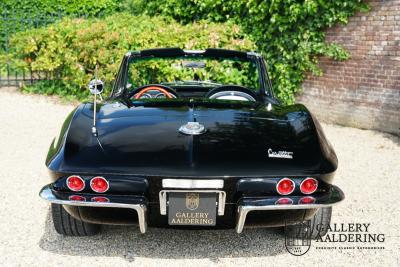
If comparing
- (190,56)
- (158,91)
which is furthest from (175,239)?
(190,56)

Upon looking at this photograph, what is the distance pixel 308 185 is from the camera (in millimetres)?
3006

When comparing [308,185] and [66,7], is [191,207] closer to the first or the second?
[308,185]

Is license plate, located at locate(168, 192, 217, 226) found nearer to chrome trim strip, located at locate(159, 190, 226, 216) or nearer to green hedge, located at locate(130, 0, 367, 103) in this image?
chrome trim strip, located at locate(159, 190, 226, 216)

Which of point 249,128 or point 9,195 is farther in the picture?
point 9,195

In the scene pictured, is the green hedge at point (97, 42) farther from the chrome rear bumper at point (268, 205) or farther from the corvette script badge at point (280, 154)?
the chrome rear bumper at point (268, 205)

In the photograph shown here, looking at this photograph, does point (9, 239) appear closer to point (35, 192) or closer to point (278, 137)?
point (35, 192)

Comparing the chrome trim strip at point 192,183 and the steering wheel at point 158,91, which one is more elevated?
the steering wheel at point 158,91

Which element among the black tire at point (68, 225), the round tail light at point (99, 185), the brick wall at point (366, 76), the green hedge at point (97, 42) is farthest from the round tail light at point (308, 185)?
the green hedge at point (97, 42)

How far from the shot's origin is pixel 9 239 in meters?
3.66

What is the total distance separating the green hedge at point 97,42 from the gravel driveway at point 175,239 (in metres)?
3.61

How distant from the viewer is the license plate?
2926 millimetres

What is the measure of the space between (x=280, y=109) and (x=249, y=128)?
55 cm

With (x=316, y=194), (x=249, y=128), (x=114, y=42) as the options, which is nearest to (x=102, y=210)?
(x=249, y=128)

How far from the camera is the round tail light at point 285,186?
9.71ft
